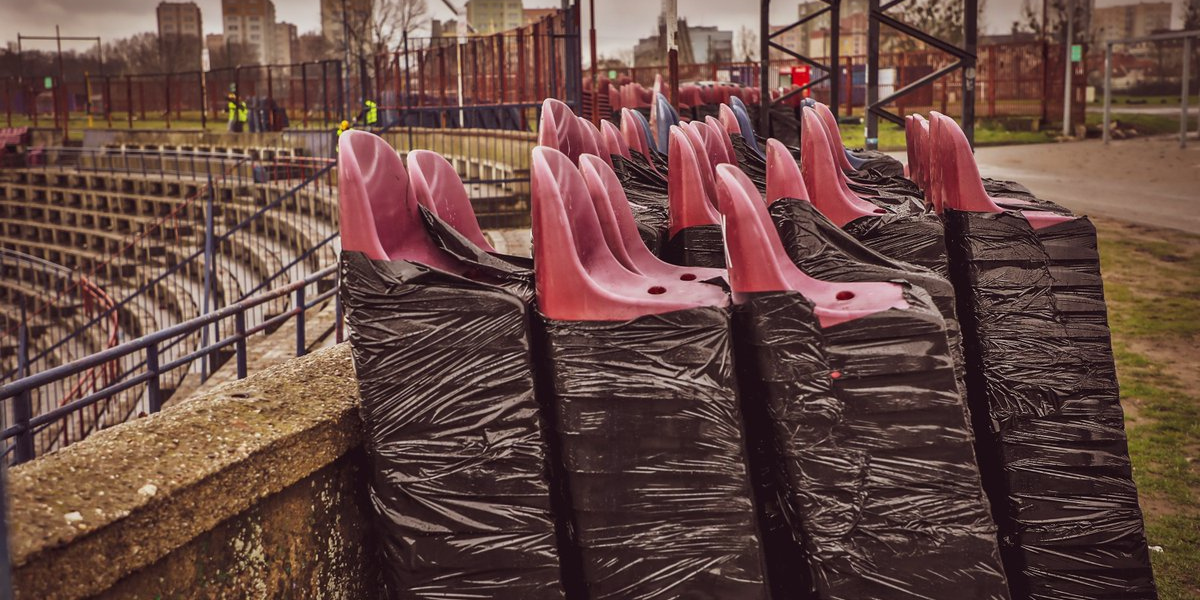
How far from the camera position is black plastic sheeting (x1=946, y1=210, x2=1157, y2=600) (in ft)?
9.10

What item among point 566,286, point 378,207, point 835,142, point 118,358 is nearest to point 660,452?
point 566,286

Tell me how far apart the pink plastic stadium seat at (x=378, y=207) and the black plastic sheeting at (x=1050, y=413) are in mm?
1587

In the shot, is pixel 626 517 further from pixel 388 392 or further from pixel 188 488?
pixel 188 488

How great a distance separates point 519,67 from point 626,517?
43.1 ft

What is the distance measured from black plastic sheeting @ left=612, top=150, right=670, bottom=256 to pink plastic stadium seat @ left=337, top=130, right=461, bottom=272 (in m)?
0.90

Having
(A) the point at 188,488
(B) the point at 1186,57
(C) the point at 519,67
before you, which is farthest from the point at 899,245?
(B) the point at 1186,57

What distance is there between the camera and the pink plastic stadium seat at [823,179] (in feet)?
9.88

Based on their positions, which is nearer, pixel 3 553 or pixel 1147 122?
pixel 3 553

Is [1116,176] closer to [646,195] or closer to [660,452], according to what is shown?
[646,195]

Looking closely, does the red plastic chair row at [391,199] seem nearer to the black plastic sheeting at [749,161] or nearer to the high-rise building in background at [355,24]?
the black plastic sheeting at [749,161]

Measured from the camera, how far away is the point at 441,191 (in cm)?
272

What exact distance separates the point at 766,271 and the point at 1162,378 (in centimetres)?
599

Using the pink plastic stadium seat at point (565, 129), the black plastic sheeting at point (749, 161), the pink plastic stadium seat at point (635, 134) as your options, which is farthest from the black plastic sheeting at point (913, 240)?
the pink plastic stadium seat at point (635, 134)

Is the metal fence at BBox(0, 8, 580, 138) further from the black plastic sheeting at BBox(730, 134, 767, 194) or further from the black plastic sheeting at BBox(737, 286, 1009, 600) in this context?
the black plastic sheeting at BBox(737, 286, 1009, 600)
